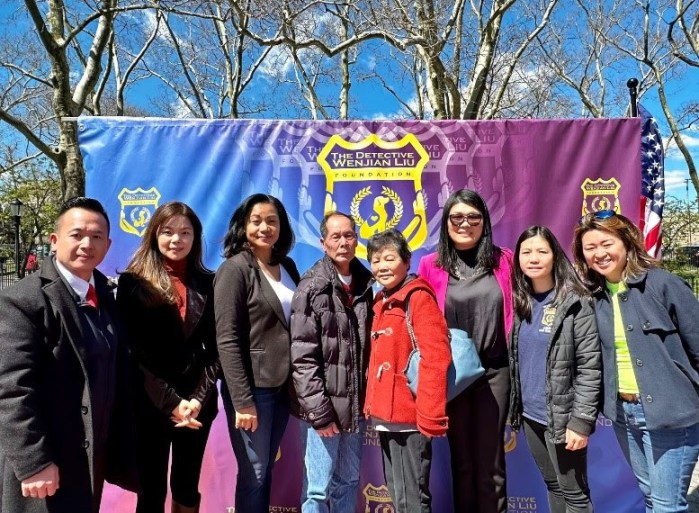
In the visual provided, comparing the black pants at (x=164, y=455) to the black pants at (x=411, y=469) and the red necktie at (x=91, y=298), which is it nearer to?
the red necktie at (x=91, y=298)

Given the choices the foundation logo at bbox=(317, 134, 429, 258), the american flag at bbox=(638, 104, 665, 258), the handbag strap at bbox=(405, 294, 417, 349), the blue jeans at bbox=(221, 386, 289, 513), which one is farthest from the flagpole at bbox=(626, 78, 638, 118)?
the blue jeans at bbox=(221, 386, 289, 513)

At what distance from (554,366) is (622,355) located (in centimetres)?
32

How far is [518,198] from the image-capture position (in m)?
3.33

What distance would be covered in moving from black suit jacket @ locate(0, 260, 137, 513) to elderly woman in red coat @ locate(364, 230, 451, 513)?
127 cm

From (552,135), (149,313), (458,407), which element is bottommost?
(458,407)

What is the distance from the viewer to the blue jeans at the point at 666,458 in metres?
2.14

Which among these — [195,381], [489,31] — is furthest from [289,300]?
[489,31]

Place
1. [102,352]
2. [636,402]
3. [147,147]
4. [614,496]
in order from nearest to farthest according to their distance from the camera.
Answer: [102,352] → [636,402] → [614,496] → [147,147]

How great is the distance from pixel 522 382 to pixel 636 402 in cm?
50

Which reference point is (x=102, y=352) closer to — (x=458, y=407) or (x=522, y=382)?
(x=458, y=407)

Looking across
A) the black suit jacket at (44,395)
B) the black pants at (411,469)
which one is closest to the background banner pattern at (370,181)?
the black pants at (411,469)

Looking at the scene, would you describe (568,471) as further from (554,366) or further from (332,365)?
(332,365)

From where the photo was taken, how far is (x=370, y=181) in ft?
11.1

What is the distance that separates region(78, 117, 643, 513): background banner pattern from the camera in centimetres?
331
